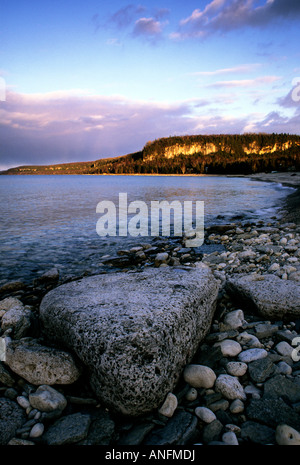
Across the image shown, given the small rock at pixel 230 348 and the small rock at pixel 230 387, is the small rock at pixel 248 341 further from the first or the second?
the small rock at pixel 230 387

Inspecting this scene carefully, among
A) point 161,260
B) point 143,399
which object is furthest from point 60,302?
point 161,260

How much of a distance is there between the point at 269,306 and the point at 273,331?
1.33 feet

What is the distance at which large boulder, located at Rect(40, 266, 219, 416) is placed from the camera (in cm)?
230

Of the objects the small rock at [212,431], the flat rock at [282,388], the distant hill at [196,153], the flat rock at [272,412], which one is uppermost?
the distant hill at [196,153]

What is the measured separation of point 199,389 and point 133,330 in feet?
2.99

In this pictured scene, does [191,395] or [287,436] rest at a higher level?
[287,436]

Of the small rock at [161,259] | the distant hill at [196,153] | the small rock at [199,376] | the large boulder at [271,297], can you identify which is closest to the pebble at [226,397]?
the small rock at [199,376]

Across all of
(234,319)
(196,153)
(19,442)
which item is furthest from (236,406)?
(196,153)

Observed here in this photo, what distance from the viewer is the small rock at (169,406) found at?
7.57ft

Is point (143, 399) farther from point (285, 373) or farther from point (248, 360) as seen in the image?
point (285, 373)

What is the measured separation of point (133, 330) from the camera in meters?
2.50

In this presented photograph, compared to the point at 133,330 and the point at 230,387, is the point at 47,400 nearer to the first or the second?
the point at 133,330

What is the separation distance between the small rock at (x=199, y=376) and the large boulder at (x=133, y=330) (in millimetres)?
95

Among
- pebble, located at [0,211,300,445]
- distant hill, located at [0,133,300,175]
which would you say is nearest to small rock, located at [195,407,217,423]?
A: pebble, located at [0,211,300,445]
